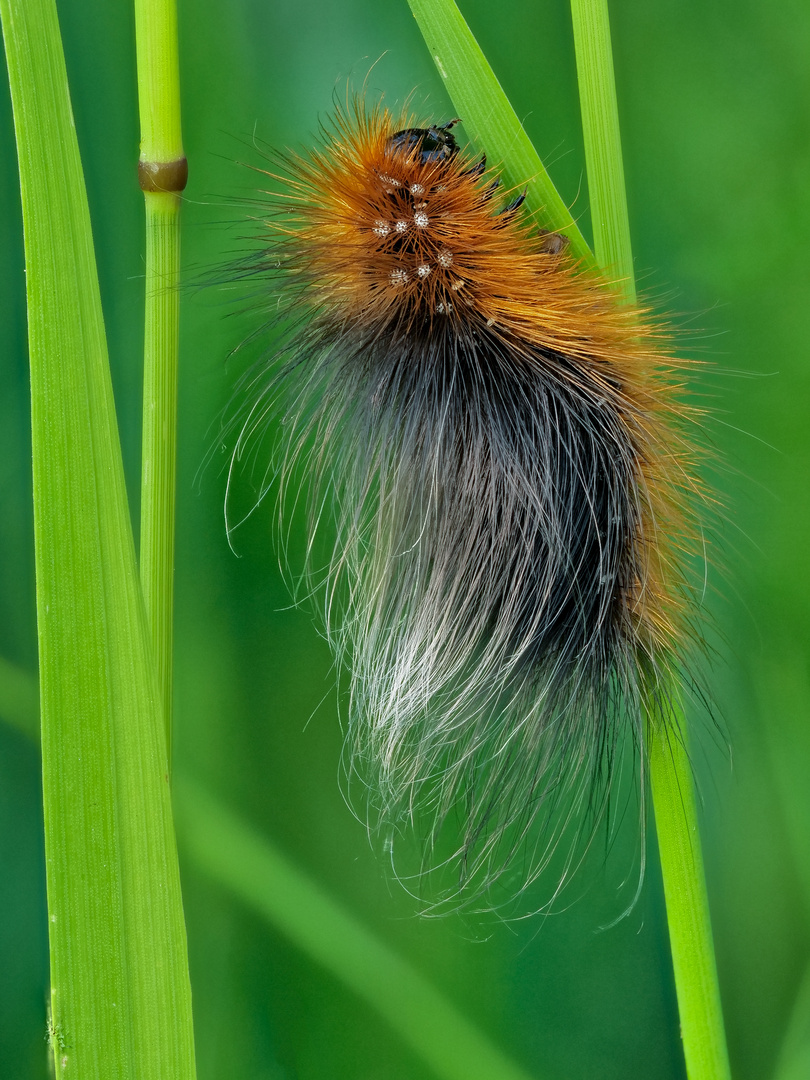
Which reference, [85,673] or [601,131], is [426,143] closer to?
[601,131]

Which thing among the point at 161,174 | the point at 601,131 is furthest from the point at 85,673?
the point at 601,131

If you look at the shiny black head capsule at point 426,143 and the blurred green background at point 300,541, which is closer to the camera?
the shiny black head capsule at point 426,143

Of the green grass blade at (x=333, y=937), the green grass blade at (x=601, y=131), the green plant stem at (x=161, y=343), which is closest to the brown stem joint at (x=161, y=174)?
the green plant stem at (x=161, y=343)

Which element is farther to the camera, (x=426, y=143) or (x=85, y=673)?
(x=426, y=143)

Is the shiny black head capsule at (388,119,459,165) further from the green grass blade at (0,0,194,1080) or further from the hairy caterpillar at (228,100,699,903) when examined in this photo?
the green grass blade at (0,0,194,1080)

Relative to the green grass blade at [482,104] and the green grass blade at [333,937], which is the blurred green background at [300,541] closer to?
the green grass blade at [333,937]

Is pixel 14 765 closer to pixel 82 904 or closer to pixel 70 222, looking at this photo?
pixel 82 904

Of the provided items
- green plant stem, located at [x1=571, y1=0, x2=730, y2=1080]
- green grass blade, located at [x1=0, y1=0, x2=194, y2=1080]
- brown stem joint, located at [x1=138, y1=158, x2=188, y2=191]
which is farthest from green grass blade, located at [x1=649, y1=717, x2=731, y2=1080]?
brown stem joint, located at [x1=138, y1=158, x2=188, y2=191]
